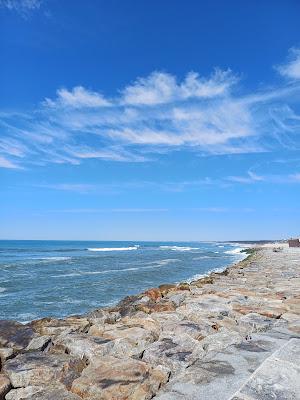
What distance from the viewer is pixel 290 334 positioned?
5.77 m

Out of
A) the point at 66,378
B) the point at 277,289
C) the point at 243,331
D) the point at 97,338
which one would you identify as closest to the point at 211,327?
the point at 243,331

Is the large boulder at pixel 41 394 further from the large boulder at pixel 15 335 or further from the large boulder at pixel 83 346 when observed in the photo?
the large boulder at pixel 15 335

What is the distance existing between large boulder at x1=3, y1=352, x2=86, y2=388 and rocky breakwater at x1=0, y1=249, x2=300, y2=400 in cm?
1

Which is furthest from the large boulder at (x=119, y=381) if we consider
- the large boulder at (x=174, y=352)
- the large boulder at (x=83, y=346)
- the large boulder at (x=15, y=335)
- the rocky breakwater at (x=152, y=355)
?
the large boulder at (x=15, y=335)

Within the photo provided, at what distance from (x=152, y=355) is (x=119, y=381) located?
0.91m

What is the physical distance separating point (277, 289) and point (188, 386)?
8243 millimetres

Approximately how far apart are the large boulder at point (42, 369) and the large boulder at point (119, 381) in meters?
0.22

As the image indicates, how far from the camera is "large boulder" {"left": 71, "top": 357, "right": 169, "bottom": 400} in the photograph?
153 inches

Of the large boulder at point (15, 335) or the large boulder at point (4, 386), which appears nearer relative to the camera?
the large boulder at point (4, 386)

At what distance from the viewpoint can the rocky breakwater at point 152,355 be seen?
391 centimetres

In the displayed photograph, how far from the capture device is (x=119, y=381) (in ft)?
13.5

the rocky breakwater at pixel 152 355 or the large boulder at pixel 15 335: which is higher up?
the rocky breakwater at pixel 152 355

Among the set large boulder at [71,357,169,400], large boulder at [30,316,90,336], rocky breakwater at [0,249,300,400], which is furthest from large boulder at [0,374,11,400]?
large boulder at [30,316,90,336]

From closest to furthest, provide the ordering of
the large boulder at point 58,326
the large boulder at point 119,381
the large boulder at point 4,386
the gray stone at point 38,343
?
1. the large boulder at point 119,381
2. the large boulder at point 4,386
3. the gray stone at point 38,343
4. the large boulder at point 58,326
